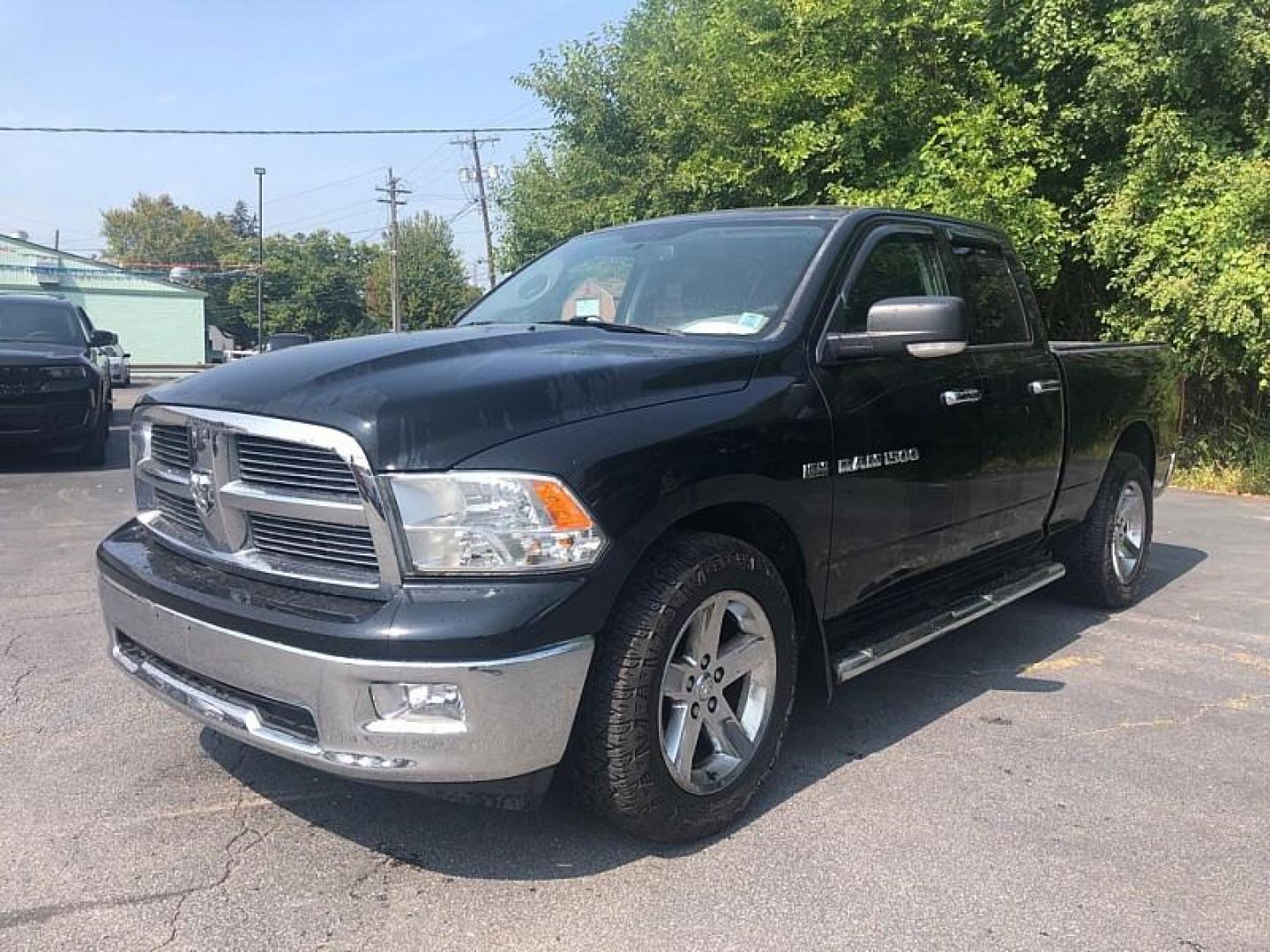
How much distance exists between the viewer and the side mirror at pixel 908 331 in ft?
11.1

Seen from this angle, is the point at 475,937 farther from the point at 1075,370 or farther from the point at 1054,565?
the point at 1075,370

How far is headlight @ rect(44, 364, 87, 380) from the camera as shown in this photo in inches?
384

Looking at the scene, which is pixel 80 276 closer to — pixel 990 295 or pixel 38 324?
pixel 38 324

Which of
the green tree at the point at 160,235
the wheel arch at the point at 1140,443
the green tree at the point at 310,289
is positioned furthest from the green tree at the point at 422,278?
the wheel arch at the point at 1140,443

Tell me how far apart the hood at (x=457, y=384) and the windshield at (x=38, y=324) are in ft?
29.2

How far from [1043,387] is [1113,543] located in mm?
1336

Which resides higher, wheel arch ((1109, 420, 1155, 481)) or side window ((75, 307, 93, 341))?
side window ((75, 307, 93, 341))

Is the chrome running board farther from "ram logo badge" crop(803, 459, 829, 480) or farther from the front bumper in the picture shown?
the front bumper

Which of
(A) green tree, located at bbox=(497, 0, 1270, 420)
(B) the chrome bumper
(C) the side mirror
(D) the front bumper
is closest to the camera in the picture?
(B) the chrome bumper

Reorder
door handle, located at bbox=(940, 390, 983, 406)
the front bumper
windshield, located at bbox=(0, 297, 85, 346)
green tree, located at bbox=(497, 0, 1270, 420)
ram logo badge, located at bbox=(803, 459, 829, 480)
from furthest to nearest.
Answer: windshield, located at bbox=(0, 297, 85, 346) < green tree, located at bbox=(497, 0, 1270, 420) < the front bumper < door handle, located at bbox=(940, 390, 983, 406) < ram logo badge, located at bbox=(803, 459, 829, 480)

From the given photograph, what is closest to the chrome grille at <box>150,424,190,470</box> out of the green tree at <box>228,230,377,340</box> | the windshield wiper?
the windshield wiper


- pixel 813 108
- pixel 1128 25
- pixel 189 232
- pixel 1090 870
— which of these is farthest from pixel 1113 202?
pixel 189 232

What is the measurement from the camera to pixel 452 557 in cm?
251

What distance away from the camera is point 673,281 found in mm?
3914
